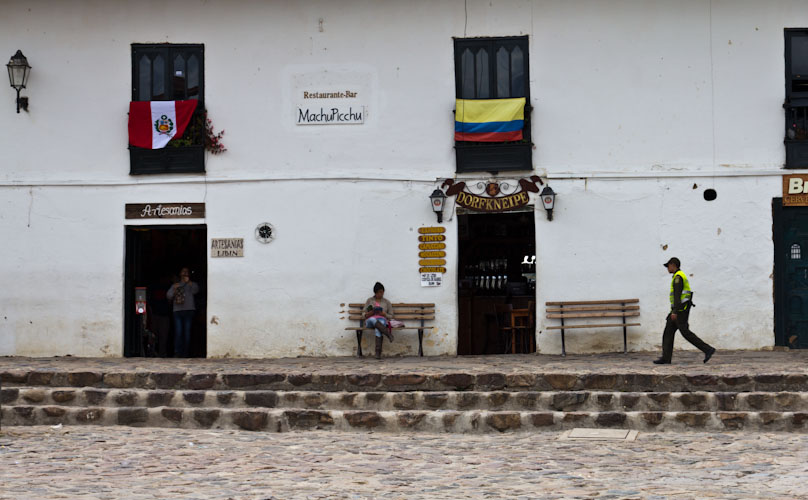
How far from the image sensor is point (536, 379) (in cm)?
1333

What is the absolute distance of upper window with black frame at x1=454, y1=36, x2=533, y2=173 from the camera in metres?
17.4

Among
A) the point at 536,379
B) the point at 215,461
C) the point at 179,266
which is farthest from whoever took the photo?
the point at 179,266

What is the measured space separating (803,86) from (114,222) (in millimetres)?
10698

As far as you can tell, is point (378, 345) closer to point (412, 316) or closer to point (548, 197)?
point (412, 316)

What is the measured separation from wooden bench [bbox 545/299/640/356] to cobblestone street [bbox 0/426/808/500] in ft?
17.4

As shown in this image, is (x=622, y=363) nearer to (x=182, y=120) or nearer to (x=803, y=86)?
(x=803, y=86)

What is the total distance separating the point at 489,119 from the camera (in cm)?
1744

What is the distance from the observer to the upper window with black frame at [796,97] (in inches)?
675

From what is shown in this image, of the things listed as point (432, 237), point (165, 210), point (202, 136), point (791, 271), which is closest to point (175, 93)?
point (202, 136)

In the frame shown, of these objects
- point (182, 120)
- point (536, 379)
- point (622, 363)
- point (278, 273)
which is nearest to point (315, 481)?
point (536, 379)

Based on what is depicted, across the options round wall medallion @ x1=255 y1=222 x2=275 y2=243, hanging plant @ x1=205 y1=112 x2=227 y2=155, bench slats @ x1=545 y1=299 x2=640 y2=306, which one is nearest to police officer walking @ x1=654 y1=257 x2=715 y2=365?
bench slats @ x1=545 y1=299 x2=640 y2=306

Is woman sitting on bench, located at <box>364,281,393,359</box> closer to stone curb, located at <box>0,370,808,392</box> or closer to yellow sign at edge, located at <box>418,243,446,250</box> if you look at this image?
yellow sign at edge, located at <box>418,243,446,250</box>

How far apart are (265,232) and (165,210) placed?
5.32 feet

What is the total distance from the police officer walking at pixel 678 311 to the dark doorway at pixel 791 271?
2.66 meters
